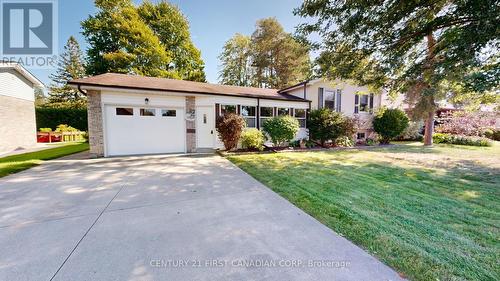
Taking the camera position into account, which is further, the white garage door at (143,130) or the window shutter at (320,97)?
the window shutter at (320,97)

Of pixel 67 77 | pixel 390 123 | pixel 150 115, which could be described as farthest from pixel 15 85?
pixel 67 77

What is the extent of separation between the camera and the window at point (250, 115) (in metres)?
11.4

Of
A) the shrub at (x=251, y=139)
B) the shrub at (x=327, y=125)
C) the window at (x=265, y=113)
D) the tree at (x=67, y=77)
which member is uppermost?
the tree at (x=67, y=77)

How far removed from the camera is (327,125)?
12.0m

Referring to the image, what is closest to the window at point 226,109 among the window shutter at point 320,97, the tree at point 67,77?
the window shutter at point 320,97

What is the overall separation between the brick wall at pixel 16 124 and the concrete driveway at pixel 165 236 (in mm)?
9178

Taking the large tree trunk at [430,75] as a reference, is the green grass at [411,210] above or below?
below

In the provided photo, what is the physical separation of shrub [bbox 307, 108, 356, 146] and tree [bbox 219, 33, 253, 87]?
53.8ft

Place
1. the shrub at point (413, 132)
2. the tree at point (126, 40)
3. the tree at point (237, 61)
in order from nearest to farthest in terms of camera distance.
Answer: the shrub at point (413, 132) → the tree at point (126, 40) → the tree at point (237, 61)

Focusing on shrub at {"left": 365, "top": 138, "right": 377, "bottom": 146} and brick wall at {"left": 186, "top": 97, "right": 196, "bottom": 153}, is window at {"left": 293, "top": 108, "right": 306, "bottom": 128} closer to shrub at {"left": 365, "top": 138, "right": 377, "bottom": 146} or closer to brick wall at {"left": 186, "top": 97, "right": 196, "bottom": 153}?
shrub at {"left": 365, "top": 138, "right": 377, "bottom": 146}

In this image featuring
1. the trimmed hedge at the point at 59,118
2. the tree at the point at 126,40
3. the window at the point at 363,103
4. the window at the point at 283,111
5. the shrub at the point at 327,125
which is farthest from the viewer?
the tree at the point at 126,40

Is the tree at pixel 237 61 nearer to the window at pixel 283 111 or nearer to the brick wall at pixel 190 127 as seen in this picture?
the window at pixel 283 111

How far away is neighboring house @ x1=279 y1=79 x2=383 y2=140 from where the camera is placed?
1388 cm

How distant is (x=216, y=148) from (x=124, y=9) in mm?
20560
